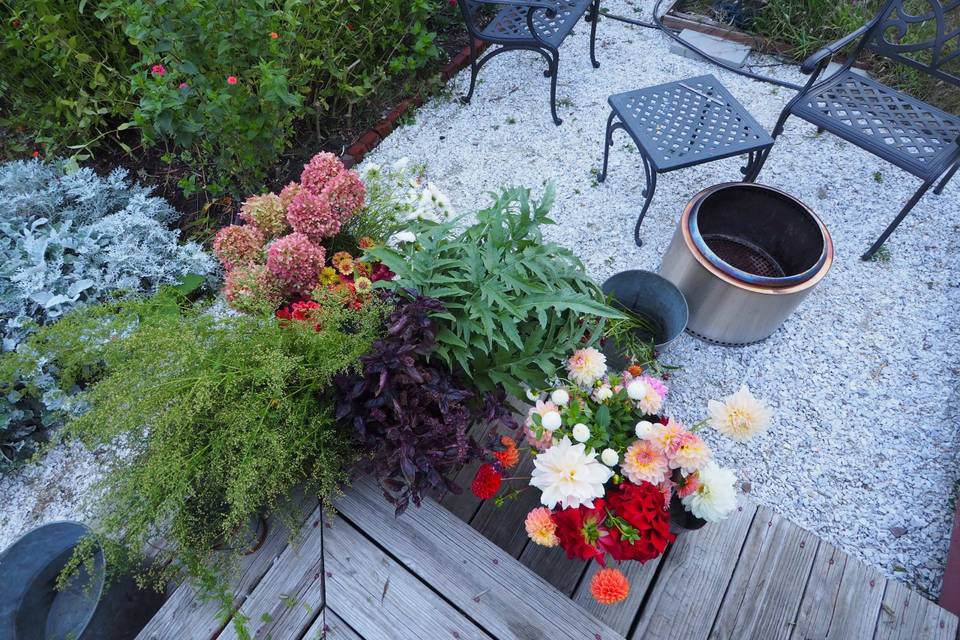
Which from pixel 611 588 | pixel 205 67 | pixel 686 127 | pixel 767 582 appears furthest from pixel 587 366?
pixel 205 67

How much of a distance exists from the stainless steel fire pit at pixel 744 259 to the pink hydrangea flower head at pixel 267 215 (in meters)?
1.48

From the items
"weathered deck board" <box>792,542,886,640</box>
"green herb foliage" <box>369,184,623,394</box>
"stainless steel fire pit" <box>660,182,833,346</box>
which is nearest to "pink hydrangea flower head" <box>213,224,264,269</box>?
"green herb foliage" <box>369,184,623,394</box>

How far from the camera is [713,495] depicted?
1.20 m

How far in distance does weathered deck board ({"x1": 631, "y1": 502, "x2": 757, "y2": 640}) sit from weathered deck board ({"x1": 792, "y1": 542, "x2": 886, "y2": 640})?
0.21 metres

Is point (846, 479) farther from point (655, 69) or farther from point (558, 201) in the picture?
point (655, 69)

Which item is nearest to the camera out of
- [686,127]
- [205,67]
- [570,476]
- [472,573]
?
[570,476]

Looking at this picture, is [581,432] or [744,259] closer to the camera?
[581,432]

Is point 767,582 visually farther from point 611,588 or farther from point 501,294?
point 501,294

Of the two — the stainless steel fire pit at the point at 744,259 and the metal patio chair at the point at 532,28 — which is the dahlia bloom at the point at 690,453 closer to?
the stainless steel fire pit at the point at 744,259

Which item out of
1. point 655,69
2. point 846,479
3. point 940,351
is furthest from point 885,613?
point 655,69

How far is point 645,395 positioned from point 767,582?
680mm

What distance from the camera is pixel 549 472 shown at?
1.16 m

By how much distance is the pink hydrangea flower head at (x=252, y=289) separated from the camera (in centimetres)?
146

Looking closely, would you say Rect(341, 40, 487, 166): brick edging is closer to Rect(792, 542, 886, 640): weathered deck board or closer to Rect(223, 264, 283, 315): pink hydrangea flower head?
Rect(223, 264, 283, 315): pink hydrangea flower head
